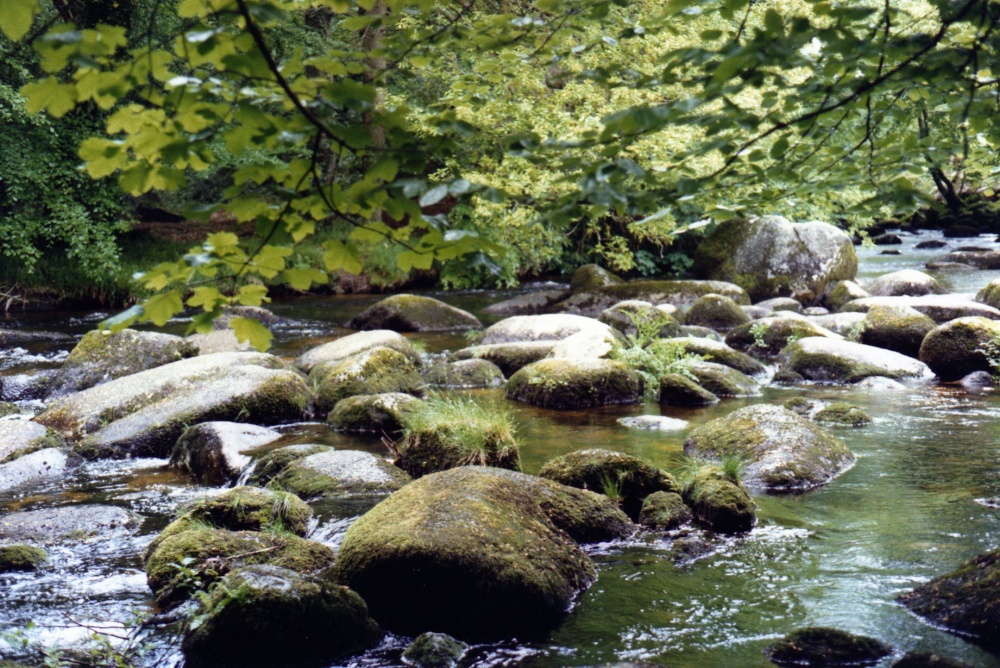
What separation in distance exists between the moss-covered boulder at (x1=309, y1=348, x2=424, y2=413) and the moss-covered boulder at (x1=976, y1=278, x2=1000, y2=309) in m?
10.1

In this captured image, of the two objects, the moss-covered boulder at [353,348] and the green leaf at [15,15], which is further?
the moss-covered boulder at [353,348]

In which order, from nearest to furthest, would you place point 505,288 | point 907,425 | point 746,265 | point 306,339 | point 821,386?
1. point 907,425
2. point 821,386
3. point 306,339
4. point 746,265
5. point 505,288

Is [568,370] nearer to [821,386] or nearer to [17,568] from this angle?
[821,386]

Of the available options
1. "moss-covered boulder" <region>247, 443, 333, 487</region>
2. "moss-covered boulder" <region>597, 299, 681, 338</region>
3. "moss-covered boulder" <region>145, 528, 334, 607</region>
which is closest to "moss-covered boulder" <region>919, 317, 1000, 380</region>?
"moss-covered boulder" <region>597, 299, 681, 338</region>

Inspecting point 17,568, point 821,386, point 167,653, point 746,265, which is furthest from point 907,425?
point 746,265

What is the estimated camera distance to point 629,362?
37.0 ft

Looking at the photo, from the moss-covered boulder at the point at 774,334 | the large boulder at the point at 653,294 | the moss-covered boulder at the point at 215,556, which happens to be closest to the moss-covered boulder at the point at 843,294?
the large boulder at the point at 653,294

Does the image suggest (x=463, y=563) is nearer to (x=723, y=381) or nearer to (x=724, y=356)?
(x=723, y=381)

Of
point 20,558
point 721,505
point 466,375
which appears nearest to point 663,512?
point 721,505

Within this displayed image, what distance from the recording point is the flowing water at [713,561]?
4.34 meters

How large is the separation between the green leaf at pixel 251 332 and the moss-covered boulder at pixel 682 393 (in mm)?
8156

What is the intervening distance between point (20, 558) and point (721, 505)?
4394 millimetres

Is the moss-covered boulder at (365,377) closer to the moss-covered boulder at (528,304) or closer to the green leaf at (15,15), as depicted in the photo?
the moss-covered boulder at (528,304)

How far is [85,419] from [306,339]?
6085 millimetres
